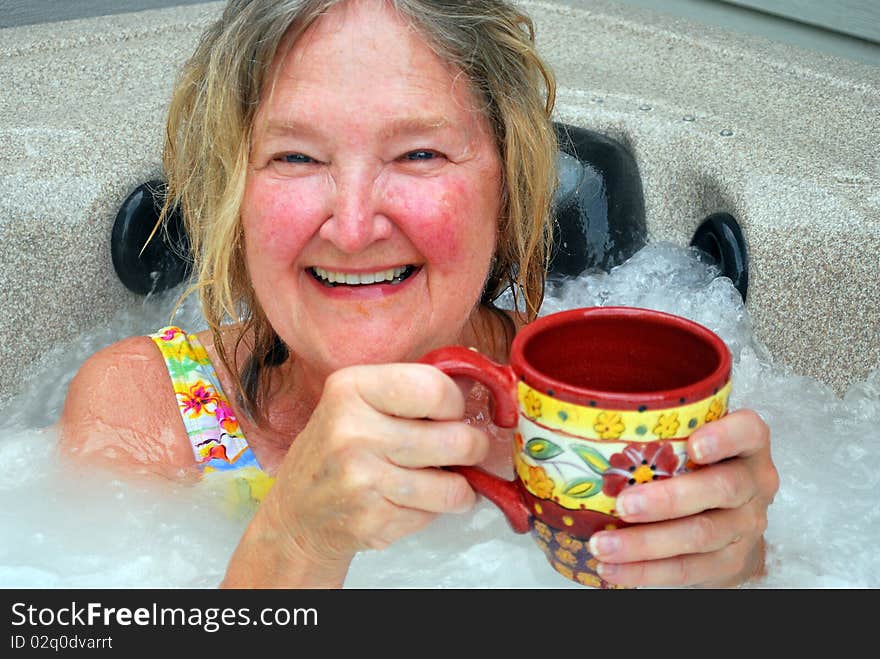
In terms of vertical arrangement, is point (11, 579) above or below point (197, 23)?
below

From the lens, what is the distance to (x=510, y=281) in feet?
5.26

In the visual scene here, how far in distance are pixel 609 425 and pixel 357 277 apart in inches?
21.2

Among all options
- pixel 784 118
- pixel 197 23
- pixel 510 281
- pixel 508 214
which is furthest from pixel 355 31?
pixel 197 23

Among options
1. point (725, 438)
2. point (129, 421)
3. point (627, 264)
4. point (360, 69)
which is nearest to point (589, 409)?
point (725, 438)

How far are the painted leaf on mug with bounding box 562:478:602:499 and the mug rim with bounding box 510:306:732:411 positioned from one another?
7 cm

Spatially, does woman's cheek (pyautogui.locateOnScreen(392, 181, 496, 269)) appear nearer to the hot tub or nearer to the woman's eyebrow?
the woman's eyebrow

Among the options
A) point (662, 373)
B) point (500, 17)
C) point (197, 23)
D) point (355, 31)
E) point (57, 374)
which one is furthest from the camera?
point (197, 23)

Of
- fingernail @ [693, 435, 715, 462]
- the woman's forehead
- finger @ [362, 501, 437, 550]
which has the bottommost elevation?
finger @ [362, 501, 437, 550]

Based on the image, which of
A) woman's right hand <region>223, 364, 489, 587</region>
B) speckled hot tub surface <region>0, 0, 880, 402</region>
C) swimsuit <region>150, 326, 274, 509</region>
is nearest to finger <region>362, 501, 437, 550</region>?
woman's right hand <region>223, 364, 489, 587</region>

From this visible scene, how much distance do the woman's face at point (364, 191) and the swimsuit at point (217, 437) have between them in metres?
0.31

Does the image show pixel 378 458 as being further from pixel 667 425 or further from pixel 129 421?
pixel 129 421

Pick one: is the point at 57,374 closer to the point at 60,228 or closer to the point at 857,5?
the point at 60,228

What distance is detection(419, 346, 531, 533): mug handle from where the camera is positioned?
33.3 inches

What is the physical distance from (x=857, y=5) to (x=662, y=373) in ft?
7.42
